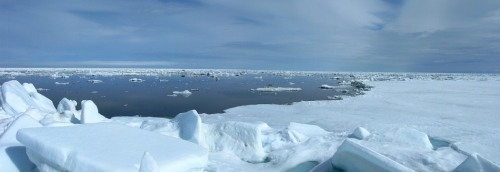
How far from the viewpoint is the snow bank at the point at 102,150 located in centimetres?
264

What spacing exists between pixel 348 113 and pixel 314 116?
4.18 feet

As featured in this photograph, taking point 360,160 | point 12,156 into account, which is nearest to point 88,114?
point 12,156

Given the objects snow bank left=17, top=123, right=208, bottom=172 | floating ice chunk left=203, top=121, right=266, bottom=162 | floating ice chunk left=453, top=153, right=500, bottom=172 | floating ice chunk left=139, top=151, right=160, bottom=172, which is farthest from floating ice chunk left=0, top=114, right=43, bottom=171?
floating ice chunk left=453, top=153, right=500, bottom=172

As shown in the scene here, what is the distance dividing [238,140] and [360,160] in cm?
213

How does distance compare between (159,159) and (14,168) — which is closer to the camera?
(159,159)

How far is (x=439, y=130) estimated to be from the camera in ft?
21.8

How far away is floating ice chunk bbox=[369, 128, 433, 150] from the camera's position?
4.72 m

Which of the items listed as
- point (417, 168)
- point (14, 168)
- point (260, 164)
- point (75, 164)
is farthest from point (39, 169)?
point (417, 168)

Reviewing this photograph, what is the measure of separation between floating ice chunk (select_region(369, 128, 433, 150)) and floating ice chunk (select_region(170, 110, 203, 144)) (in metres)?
2.81

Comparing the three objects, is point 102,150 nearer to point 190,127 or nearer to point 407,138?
point 190,127

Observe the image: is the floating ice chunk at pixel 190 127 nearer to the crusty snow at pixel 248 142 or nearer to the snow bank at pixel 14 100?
the crusty snow at pixel 248 142

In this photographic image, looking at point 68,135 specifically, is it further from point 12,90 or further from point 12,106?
point 12,90

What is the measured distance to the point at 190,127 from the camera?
460 centimetres

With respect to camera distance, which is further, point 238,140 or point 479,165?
point 238,140
